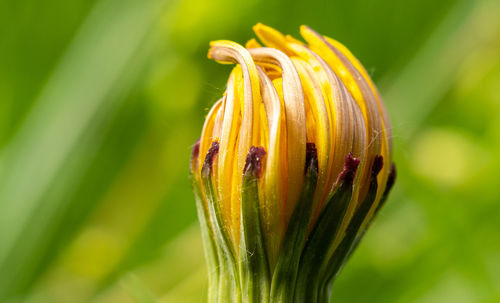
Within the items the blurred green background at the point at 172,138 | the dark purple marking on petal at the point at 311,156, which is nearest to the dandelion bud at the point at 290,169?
the dark purple marking on petal at the point at 311,156

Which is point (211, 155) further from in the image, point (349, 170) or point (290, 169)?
point (349, 170)

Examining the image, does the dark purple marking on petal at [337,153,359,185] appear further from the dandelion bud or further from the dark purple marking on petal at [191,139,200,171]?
the dark purple marking on petal at [191,139,200,171]

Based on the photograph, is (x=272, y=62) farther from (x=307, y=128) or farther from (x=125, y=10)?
(x=125, y=10)

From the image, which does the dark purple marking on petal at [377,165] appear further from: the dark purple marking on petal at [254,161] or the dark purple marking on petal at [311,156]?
the dark purple marking on petal at [254,161]

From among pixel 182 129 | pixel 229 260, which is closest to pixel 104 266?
pixel 182 129

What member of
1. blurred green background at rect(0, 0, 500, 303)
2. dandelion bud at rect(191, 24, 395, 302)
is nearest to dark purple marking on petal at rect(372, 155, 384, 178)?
dandelion bud at rect(191, 24, 395, 302)

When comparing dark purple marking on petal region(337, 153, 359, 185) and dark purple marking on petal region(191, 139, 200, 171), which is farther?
dark purple marking on petal region(191, 139, 200, 171)

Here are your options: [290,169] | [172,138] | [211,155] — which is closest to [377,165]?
[290,169]
